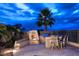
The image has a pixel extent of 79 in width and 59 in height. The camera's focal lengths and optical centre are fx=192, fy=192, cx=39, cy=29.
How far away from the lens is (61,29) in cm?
267

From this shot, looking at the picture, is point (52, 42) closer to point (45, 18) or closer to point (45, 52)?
point (45, 52)

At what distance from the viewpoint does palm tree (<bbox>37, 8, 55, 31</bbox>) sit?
2.63 meters

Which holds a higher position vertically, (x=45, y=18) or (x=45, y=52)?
(x=45, y=18)

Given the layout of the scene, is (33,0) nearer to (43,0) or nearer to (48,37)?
(43,0)

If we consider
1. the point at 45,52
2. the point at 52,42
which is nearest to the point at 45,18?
the point at 52,42

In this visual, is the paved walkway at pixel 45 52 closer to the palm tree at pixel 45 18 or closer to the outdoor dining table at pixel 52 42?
the outdoor dining table at pixel 52 42

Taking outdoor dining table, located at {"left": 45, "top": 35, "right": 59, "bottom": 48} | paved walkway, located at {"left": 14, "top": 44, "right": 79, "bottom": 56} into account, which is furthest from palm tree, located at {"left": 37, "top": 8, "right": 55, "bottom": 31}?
paved walkway, located at {"left": 14, "top": 44, "right": 79, "bottom": 56}

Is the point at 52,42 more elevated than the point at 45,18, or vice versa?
the point at 45,18

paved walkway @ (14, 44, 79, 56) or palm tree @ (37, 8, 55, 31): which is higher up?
palm tree @ (37, 8, 55, 31)

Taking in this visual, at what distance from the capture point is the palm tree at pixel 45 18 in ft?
8.64

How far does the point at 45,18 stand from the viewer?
2643mm

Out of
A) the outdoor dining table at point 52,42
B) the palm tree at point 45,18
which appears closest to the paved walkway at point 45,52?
the outdoor dining table at point 52,42

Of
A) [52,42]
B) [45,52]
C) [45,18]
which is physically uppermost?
[45,18]

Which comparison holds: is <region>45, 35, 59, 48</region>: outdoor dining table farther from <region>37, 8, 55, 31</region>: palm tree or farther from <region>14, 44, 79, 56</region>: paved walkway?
<region>37, 8, 55, 31</region>: palm tree
